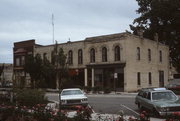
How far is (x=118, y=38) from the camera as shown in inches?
1645

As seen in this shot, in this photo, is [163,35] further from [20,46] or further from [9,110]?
[9,110]

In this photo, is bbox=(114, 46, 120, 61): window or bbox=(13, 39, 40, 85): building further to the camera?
bbox=(13, 39, 40, 85): building

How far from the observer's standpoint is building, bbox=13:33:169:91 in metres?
41.4

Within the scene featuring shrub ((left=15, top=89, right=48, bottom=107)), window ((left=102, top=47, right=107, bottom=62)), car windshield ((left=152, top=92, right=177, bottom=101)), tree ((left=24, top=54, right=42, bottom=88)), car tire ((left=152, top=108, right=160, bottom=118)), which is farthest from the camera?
tree ((left=24, top=54, right=42, bottom=88))

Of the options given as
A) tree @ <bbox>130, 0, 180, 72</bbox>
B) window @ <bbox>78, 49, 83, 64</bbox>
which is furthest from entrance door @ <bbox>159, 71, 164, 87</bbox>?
window @ <bbox>78, 49, 83, 64</bbox>

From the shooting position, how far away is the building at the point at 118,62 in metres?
41.4

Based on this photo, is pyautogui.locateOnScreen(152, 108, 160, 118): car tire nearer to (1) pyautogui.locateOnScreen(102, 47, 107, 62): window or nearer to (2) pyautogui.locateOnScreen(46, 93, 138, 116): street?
(2) pyautogui.locateOnScreen(46, 93, 138, 116): street

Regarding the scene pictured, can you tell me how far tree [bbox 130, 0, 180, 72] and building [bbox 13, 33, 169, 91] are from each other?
5778 mm

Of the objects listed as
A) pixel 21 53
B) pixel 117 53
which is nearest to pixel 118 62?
pixel 117 53

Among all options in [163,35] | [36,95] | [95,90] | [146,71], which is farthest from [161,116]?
[163,35]

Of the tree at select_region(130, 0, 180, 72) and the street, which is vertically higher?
the tree at select_region(130, 0, 180, 72)

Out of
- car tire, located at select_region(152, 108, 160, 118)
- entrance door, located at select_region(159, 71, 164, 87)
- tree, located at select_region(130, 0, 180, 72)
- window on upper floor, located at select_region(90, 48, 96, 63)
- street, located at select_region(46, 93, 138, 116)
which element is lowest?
street, located at select_region(46, 93, 138, 116)

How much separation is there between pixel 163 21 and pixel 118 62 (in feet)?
62.7

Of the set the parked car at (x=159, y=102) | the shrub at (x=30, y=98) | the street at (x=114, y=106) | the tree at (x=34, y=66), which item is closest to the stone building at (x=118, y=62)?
the tree at (x=34, y=66)
